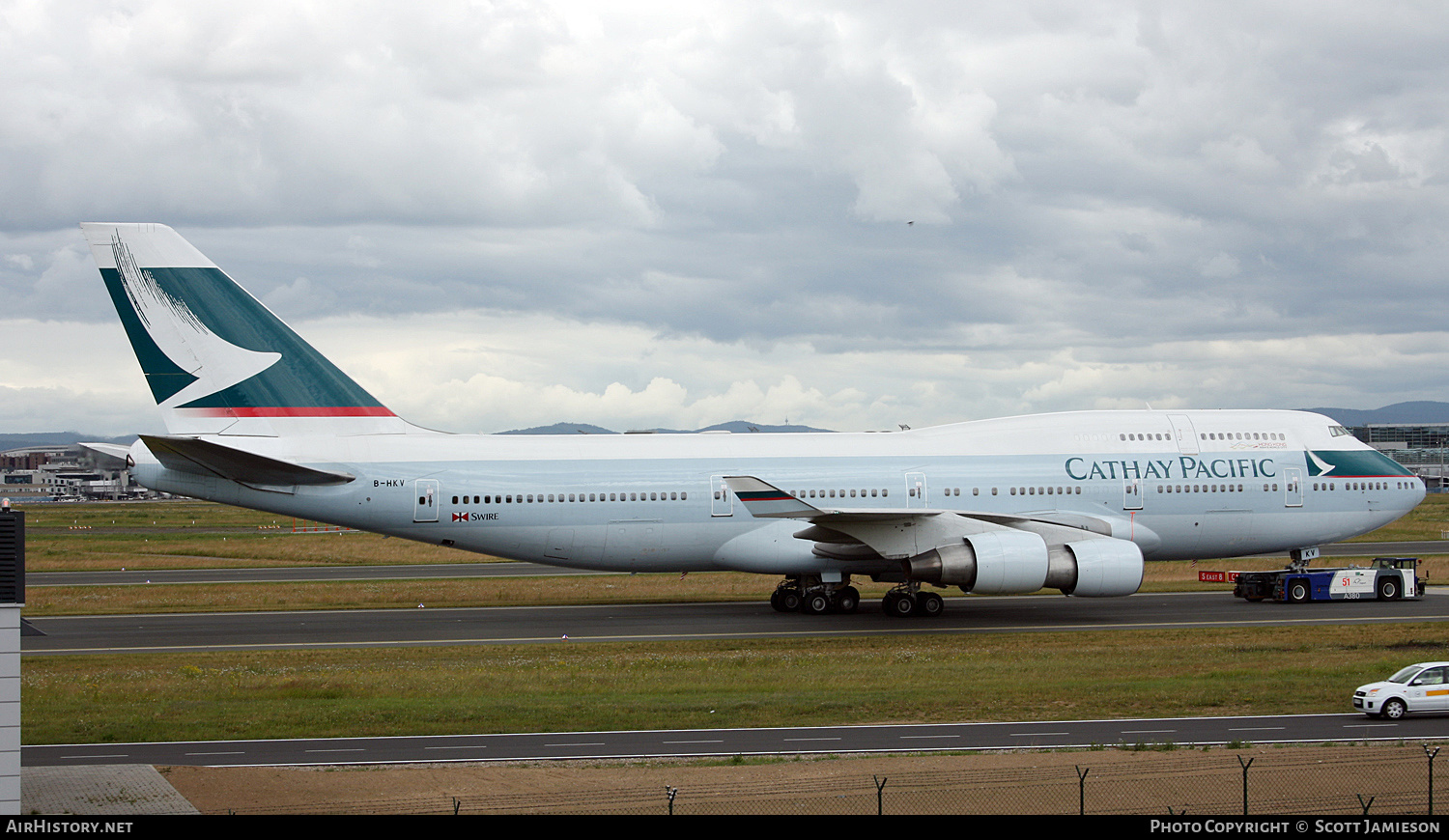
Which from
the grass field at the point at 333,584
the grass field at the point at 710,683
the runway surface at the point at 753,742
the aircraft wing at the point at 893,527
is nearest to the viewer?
the runway surface at the point at 753,742

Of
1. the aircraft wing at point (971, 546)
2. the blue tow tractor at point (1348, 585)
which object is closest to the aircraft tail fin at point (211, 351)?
the aircraft wing at point (971, 546)

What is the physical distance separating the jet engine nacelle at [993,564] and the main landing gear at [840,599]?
218cm

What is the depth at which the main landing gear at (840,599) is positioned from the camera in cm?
3847

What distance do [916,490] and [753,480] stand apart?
6.80 metres

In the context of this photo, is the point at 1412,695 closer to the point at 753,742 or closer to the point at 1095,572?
the point at 753,742

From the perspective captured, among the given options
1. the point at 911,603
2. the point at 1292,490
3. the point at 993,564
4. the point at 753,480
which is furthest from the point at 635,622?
the point at 1292,490

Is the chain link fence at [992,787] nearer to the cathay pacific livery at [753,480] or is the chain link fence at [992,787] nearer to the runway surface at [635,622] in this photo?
the runway surface at [635,622]

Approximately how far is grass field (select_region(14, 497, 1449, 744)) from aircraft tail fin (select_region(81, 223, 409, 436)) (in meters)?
8.41

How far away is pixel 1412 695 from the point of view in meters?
22.7

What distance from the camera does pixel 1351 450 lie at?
4266 cm

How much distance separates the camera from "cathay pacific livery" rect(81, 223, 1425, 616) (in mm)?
36719

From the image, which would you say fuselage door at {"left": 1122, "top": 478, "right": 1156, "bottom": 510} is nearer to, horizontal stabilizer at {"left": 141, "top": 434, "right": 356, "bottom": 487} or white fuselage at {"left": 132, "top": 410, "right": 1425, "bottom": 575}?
white fuselage at {"left": 132, "top": 410, "right": 1425, "bottom": 575}
